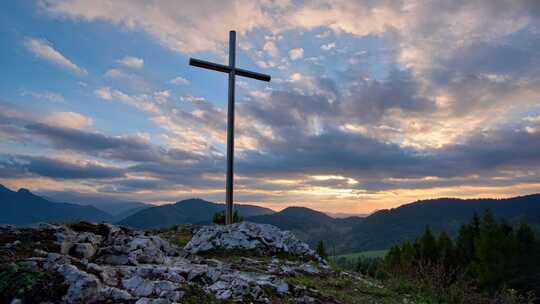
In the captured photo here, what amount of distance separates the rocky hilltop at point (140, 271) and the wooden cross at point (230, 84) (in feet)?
10.3

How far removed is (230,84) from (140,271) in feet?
42.8

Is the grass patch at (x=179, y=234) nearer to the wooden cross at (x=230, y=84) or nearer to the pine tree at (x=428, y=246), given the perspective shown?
the wooden cross at (x=230, y=84)

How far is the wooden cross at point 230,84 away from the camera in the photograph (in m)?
18.1

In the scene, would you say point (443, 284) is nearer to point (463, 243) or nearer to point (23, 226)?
point (23, 226)

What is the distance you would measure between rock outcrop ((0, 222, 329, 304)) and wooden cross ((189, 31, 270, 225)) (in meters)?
2.09

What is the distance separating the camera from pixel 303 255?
595 inches

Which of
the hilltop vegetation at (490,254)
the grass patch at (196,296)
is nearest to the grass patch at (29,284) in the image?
the grass patch at (196,296)

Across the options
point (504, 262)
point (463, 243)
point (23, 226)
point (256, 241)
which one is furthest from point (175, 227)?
point (463, 243)

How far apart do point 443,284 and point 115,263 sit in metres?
9.76

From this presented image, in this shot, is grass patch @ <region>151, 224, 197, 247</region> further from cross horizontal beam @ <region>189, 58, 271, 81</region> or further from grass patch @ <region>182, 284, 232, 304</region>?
grass patch @ <region>182, 284, 232, 304</region>

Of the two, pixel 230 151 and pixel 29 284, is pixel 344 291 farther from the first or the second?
pixel 230 151

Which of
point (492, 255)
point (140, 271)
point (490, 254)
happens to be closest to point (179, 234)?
point (140, 271)

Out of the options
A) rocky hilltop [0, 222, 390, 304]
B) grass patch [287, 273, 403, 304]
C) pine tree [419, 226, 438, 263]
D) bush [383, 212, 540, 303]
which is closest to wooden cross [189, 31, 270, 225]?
rocky hilltop [0, 222, 390, 304]

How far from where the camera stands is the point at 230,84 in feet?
63.4
